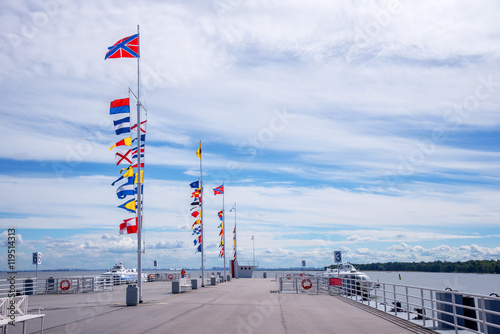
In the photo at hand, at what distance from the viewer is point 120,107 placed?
2353 cm

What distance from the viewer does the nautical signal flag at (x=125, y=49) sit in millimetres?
23250

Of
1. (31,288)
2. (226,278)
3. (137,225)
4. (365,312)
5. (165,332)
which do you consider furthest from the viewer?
(226,278)

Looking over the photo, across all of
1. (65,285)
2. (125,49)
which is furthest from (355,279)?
(65,285)

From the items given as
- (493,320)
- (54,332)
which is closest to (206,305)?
(54,332)

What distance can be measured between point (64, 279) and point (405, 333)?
27.2 metres

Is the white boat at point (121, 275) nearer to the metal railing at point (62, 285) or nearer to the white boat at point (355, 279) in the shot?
the metal railing at point (62, 285)

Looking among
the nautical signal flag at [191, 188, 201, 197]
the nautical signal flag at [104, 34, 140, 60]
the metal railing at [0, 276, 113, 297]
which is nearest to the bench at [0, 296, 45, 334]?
the nautical signal flag at [104, 34, 140, 60]

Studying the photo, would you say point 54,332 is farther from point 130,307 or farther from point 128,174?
point 128,174

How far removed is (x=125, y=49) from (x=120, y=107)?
3072 millimetres

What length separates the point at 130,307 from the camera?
2053 centimetres

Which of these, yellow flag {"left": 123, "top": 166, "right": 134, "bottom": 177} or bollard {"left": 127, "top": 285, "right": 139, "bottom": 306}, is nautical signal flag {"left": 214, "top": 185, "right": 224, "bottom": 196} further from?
bollard {"left": 127, "top": 285, "right": 139, "bottom": 306}

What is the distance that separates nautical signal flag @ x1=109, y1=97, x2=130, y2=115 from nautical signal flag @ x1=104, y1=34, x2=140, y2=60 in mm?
2319

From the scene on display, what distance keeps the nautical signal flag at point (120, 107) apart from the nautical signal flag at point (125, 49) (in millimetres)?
2319

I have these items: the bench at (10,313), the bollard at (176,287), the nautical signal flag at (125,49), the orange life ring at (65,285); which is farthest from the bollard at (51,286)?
the bench at (10,313)
